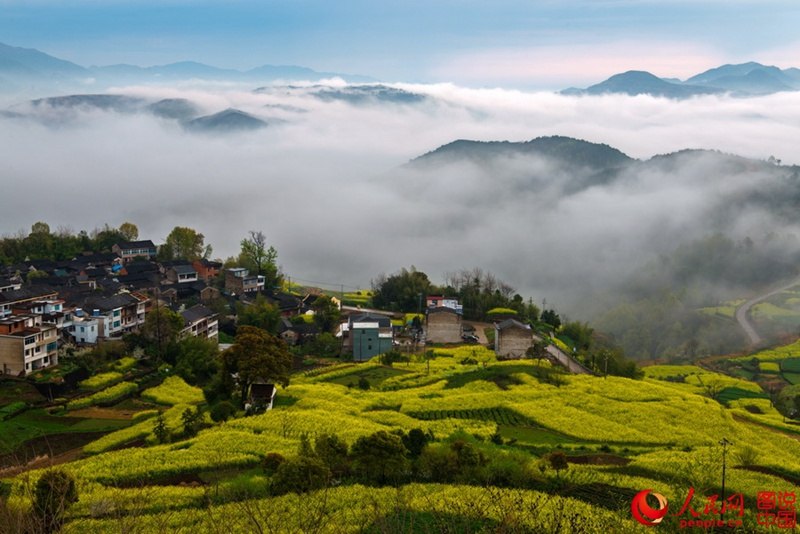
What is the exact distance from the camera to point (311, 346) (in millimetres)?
53719

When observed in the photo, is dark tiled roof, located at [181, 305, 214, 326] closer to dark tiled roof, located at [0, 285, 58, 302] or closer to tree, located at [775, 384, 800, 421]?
dark tiled roof, located at [0, 285, 58, 302]

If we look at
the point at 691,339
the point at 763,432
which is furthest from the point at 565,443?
the point at 691,339

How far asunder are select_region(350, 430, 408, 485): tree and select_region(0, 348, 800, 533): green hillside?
411 millimetres

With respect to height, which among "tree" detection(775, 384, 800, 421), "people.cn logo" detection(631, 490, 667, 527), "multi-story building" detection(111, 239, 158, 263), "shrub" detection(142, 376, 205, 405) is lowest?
"tree" detection(775, 384, 800, 421)

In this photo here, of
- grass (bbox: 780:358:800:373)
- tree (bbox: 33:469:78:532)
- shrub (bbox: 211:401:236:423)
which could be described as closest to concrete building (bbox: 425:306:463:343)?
shrub (bbox: 211:401:236:423)

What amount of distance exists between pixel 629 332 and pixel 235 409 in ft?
211

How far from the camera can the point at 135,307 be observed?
166ft

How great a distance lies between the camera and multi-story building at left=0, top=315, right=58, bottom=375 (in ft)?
125

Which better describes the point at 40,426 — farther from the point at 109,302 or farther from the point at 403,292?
the point at 403,292

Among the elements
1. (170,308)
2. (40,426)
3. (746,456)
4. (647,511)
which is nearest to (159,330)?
(170,308)

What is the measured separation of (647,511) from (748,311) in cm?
7871

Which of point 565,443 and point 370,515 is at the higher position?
point 370,515

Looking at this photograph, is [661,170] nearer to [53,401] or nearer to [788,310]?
[788,310]

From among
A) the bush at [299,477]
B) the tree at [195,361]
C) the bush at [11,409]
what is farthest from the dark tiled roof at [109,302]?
the bush at [299,477]
